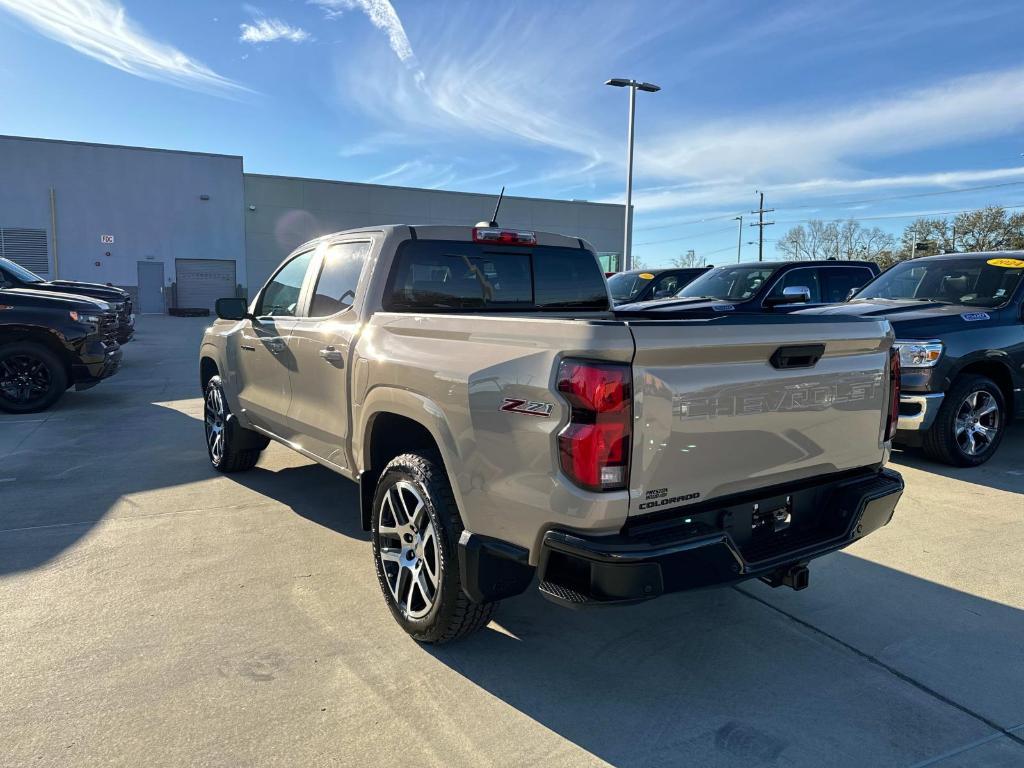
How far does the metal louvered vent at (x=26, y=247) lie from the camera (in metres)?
30.3

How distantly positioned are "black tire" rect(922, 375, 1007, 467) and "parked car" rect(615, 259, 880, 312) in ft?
10.7

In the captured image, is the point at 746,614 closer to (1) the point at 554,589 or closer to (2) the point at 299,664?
(1) the point at 554,589

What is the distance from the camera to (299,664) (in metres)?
2.96

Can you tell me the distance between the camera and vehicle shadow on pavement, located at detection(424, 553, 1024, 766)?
248 cm

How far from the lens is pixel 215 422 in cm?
598

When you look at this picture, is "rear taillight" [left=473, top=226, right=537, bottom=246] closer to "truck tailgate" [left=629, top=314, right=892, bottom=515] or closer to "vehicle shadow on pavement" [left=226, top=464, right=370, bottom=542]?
"truck tailgate" [left=629, top=314, right=892, bottom=515]

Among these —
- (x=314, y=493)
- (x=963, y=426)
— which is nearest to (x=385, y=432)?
(x=314, y=493)

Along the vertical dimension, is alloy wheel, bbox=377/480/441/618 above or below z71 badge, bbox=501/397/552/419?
below

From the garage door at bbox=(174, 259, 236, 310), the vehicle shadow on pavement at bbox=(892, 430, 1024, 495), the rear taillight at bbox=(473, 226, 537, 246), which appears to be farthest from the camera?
the garage door at bbox=(174, 259, 236, 310)

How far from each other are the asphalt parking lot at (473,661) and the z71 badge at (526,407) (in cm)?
118

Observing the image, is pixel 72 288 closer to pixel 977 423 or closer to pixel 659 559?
pixel 659 559

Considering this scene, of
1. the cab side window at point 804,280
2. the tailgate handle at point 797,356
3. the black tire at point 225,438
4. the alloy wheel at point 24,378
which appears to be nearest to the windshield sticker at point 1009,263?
the cab side window at point 804,280

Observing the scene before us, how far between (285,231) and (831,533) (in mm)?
36759

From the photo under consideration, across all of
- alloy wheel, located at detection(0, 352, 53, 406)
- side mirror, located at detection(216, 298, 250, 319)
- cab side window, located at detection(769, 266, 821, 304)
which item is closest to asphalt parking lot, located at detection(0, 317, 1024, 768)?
side mirror, located at detection(216, 298, 250, 319)
